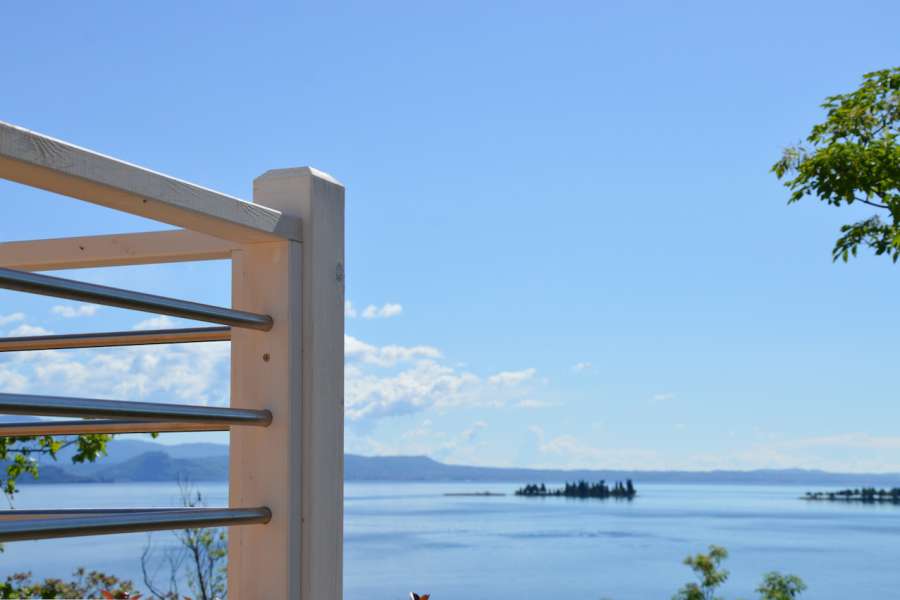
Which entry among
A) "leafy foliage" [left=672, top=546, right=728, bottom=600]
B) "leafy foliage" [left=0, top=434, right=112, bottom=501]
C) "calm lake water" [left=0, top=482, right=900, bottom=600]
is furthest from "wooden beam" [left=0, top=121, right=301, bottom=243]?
"calm lake water" [left=0, top=482, right=900, bottom=600]

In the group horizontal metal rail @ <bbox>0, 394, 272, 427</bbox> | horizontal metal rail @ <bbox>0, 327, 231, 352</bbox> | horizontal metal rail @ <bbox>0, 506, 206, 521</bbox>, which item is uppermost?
horizontal metal rail @ <bbox>0, 327, 231, 352</bbox>

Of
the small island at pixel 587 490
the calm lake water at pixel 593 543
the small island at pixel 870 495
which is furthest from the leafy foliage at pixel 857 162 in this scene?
the small island at pixel 587 490

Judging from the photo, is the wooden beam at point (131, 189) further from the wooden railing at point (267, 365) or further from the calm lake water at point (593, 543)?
the calm lake water at point (593, 543)

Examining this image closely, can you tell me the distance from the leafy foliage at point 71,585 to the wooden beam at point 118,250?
356 cm

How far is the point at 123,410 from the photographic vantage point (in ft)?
3.83

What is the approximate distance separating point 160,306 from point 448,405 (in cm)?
3923

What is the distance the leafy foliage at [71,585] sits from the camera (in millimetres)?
5047

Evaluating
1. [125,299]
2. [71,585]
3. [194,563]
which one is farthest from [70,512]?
[194,563]

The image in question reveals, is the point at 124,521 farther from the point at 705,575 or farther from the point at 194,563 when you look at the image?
the point at 705,575

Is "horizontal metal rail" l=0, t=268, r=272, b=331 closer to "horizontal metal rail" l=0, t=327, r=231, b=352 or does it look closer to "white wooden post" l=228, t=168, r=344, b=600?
"white wooden post" l=228, t=168, r=344, b=600

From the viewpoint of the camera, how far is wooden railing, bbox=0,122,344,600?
1237 mm

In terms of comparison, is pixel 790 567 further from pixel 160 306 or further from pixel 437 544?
pixel 160 306

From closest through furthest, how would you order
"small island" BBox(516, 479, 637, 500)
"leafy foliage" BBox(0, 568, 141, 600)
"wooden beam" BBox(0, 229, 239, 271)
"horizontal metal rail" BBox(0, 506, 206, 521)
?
1. "horizontal metal rail" BBox(0, 506, 206, 521)
2. "wooden beam" BBox(0, 229, 239, 271)
3. "leafy foliage" BBox(0, 568, 141, 600)
4. "small island" BBox(516, 479, 637, 500)

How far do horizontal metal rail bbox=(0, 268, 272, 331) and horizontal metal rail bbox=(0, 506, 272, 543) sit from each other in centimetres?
22
